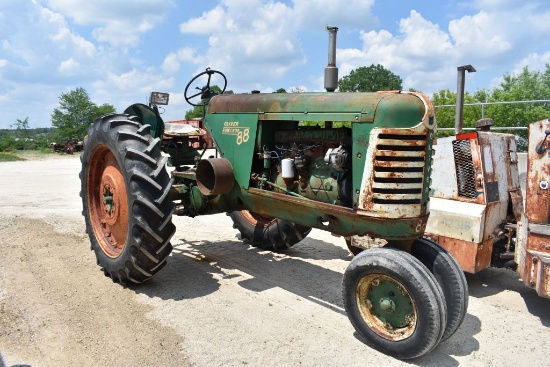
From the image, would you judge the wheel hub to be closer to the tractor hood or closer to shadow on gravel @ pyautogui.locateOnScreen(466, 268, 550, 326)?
the tractor hood

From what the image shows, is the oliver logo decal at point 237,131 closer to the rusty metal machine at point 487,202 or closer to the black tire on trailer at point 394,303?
the black tire on trailer at point 394,303

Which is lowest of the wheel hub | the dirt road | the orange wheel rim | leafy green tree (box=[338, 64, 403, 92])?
the dirt road

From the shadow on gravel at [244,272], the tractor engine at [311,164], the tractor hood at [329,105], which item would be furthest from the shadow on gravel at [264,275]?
the tractor hood at [329,105]

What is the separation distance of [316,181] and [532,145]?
2244 mm

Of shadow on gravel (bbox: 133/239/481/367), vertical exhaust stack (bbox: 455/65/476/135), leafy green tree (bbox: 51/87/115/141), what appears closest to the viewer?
shadow on gravel (bbox: 133/239/481/367)

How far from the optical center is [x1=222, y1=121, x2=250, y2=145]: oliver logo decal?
4.79m

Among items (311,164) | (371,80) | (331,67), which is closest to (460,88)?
(331,67)

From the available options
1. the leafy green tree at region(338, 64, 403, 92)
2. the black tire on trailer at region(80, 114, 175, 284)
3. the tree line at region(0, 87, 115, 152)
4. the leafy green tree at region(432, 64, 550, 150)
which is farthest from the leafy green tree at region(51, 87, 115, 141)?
the black tire on trailer at region(80, 114, 175, 284)

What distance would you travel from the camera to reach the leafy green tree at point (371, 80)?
1911 inches

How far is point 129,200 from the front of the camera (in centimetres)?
445

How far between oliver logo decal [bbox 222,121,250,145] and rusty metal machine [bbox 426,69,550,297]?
7.09ft

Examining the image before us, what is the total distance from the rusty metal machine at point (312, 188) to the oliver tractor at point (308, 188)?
0.04 feet

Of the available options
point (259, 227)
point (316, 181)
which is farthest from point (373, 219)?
point (259, 227)

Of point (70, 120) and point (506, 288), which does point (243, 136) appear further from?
point (70, 120)
